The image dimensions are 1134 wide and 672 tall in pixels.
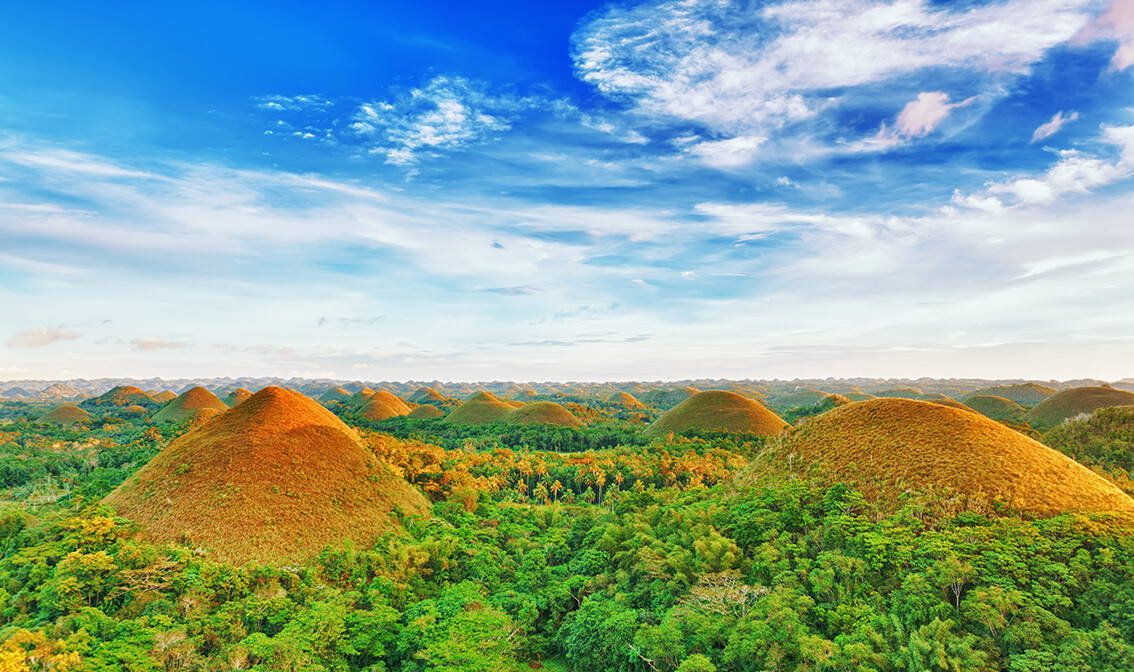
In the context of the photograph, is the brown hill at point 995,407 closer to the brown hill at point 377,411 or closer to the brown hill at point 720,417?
the brown hill at point 720,417

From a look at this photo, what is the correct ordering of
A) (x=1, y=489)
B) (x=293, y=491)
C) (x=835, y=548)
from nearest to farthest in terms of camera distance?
(x=835, y=548) → (x=293, y=491) → (x=1, y=489)

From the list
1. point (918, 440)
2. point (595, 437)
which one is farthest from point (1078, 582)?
point (595, 437)

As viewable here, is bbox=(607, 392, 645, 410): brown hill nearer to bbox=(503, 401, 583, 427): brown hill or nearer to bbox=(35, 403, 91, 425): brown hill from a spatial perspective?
bbox=(503, 401, 583, 427): brown hill

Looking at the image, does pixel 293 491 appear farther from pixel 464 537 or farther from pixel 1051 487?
pixel 1051 487

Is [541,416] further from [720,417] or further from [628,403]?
[628,403]

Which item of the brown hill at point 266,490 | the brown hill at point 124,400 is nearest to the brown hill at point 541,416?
the brown hill at point 266,490

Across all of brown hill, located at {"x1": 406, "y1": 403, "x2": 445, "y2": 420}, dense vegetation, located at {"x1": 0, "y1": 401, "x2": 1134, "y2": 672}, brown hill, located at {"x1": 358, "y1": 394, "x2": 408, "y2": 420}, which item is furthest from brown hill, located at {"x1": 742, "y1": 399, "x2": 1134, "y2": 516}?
brown hill, located at {"x1": 358, "y1": 394, "x2": 408, "y2": 420}

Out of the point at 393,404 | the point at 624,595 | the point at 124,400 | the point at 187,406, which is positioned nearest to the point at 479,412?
the point at 393,404
